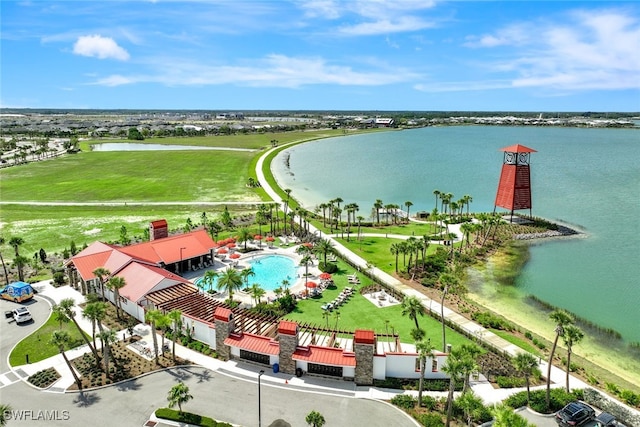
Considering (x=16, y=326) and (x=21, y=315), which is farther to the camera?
(x=21, y=315)

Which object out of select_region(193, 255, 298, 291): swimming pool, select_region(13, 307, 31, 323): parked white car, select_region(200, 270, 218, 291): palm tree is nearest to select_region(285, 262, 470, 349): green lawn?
select_region(193, 255, 298, 291): swimming pool

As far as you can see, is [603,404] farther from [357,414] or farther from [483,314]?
[357,414]

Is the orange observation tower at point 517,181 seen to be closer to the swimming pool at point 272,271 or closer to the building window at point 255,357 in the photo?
the swimming pool at point 272,271

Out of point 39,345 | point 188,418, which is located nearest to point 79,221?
point 39,345

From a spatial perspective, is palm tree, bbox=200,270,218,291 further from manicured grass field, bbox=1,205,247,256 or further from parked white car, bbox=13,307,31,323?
manicured grass field, bbox=1,205,247,256

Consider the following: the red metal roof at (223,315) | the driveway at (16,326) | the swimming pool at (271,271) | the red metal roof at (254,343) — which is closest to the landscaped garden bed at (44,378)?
the driveway at (16,326)

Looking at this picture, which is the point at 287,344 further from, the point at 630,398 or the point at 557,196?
the point at 557,196
